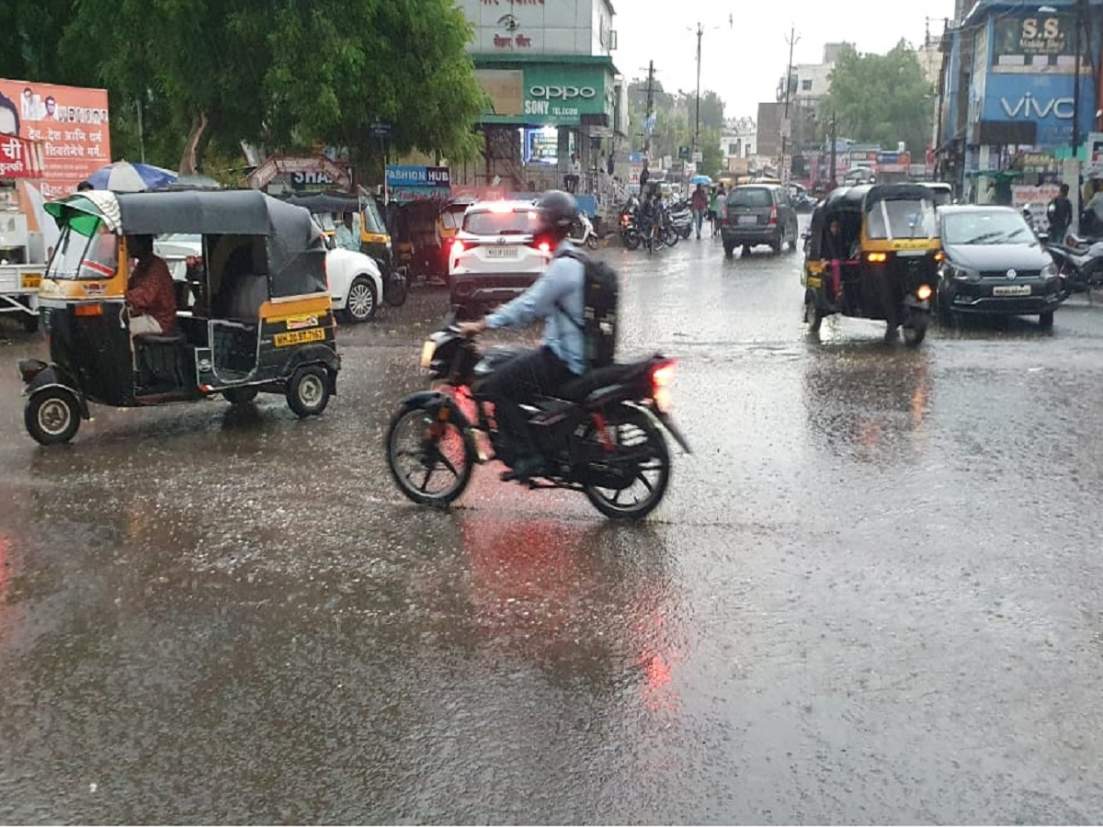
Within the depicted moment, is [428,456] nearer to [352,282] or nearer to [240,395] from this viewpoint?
[240,395]

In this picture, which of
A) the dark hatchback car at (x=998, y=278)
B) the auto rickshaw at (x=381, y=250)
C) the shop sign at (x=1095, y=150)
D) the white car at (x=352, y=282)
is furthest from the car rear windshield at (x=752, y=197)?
the white car at (x=352, y=282)

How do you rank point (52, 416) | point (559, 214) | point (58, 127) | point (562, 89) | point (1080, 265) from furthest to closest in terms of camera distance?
point (562, 89)
point (1080, 265)
point (58, 127)
point (52, 416)
point (559, 214)

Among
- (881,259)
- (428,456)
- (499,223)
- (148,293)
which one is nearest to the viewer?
(428,456)

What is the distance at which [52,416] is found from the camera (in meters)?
9.10

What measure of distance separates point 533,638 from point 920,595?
1.93 meters

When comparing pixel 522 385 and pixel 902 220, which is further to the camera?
pixel 902 220

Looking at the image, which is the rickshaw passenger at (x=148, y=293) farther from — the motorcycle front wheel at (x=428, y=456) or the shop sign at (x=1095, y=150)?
the shop sign at (x=1095, y=150)

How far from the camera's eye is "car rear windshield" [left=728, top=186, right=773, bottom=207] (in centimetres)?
3225

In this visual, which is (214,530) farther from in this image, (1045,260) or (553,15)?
(553,15)

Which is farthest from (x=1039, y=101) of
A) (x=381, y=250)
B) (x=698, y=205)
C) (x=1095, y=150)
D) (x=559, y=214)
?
(x=559, y=214)

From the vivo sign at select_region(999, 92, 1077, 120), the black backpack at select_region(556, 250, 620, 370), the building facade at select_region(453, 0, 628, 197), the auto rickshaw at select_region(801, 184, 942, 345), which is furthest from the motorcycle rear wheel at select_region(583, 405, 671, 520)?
the vivo sign at select_region(999, 92, 1077, 120)

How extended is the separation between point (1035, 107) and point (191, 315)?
1989 inches

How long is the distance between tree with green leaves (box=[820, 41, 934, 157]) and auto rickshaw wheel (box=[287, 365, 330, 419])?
307ft

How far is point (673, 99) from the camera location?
17038 cm
